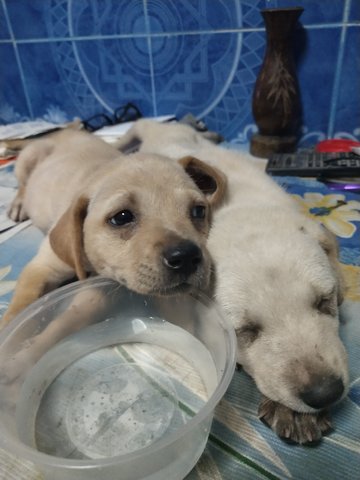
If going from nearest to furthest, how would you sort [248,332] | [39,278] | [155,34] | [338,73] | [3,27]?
[248,332] → [39,278] → [338,73] → [155,34] → [3,27]

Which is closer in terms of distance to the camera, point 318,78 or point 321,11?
point 321,11

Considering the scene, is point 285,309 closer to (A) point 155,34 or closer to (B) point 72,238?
(B) point 72,238

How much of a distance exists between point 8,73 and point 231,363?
115 inches

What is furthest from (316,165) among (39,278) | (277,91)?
(39,278)

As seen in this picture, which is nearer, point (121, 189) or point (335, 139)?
point (121, 189)

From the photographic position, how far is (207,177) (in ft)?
4.23

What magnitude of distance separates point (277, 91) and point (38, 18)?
166 centimetres

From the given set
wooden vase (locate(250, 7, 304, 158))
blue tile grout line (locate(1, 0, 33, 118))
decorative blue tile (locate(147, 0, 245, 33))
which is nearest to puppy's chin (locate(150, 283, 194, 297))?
wooden vase (locate(250, 7, 304, 158))

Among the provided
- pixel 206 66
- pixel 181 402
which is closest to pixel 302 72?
pixel 206 66

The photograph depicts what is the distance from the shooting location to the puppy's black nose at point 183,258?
2.99ft

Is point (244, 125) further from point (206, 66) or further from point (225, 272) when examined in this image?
point (225, 272)

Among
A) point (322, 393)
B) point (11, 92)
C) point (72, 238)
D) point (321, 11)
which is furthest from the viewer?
point (11, 92)

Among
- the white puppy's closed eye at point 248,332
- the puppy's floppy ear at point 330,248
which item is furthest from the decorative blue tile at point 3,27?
the white puppy's closed eye at point 248,332

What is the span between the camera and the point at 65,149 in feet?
6.50
